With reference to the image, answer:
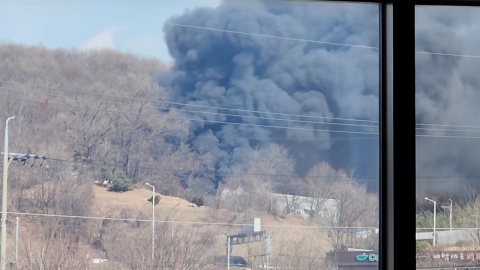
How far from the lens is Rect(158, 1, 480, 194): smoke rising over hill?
2129 mm

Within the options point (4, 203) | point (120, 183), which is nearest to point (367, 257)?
point (120, 183)

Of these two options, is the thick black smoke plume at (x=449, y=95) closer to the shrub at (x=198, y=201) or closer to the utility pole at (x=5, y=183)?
the shrub at (x=198, y=201)

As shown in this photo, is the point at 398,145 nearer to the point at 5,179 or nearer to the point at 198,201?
the point at 198,201

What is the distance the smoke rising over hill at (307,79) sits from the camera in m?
2.13

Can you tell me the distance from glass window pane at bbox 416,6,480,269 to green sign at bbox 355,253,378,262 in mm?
231

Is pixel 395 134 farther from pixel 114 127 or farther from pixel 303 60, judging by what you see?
pixel 114 127

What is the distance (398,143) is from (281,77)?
533mm

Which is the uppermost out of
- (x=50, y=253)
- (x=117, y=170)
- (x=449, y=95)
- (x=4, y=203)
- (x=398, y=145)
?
(x=449, y=95)

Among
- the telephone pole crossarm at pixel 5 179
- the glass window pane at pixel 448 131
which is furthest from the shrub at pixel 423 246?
the telephone pole crossarm at pixel 5 179

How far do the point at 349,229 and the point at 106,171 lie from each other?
994mm

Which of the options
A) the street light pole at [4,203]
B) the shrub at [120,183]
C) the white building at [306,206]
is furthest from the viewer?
the white building at [306,206]

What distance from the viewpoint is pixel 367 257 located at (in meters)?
2.15

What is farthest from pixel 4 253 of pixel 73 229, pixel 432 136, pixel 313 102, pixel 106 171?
pixel 432 136

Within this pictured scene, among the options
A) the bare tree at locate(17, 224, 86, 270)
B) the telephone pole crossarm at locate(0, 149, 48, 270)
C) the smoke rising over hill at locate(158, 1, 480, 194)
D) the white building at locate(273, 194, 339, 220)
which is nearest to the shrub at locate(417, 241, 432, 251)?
the smoke rising over hill at locate(158, 1, 480, 194)
